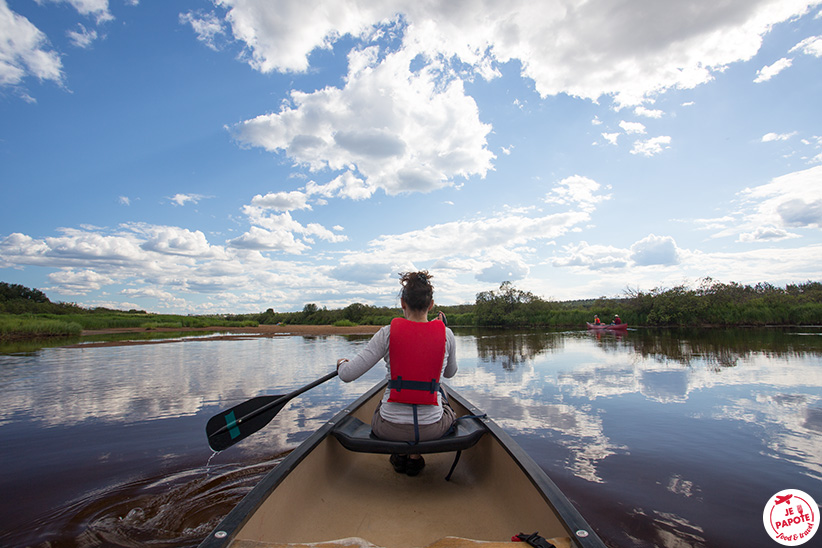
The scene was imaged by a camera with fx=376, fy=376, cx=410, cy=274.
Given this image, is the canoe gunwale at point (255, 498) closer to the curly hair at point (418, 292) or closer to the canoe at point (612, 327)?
the curly hair at point (418, 292)

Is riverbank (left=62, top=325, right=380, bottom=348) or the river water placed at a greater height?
riverbank (left=62, top=325, right=380, bottom=348)

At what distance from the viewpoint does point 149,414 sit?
592 cm

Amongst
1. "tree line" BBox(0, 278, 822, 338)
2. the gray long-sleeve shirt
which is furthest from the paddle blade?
"tree line" BBox(0, 278, 822, 338)

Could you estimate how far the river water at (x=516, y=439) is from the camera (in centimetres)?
285

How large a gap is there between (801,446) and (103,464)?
7.70 m

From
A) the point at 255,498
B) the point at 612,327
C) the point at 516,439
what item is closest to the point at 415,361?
A: the point at 255,498

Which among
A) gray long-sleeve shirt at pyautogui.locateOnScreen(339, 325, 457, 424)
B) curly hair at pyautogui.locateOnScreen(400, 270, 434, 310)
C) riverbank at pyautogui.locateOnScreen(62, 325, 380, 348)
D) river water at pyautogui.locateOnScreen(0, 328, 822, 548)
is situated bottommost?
river water at pyautogui.locateOnScreen(0, 328, 822, 548)

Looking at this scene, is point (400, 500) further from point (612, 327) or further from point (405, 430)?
point (612, 327)

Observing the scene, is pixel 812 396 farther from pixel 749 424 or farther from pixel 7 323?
pixel 7 323

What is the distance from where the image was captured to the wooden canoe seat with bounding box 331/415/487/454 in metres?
2.61

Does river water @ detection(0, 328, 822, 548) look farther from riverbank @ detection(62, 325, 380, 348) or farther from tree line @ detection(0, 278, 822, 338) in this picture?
tree line @ detection(0, 278, 822, 338)

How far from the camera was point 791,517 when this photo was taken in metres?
3.09

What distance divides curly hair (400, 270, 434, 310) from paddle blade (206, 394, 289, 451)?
158 cm

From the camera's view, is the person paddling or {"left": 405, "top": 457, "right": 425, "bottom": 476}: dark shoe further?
{"left": 405, "top": 457, "right": 425, "bottom": 476}: dark shoe
